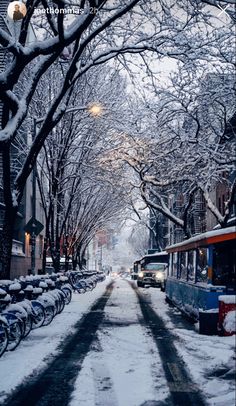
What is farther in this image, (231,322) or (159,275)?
(159,275)

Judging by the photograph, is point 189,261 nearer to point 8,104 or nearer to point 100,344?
point 100,344

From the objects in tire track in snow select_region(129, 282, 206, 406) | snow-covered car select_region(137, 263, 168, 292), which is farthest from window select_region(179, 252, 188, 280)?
snow-covered car select_region(137, 263, 168, 292)

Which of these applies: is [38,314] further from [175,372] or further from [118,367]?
[175,372]

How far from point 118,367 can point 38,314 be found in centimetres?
509

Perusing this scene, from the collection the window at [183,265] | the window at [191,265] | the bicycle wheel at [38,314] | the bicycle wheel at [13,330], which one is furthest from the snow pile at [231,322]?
the window at [183,265]

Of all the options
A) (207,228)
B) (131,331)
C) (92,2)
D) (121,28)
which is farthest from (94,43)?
(207,228)

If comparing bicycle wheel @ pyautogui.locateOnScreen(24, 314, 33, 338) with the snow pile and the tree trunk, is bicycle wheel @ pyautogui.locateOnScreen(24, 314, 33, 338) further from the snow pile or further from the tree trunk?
the snow pile

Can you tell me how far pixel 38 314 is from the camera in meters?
13.8

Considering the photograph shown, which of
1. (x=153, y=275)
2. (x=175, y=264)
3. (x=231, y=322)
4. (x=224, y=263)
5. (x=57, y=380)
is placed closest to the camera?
(x=231, y=322)

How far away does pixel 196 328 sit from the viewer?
14688 millimetres

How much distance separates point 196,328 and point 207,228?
32.5 m

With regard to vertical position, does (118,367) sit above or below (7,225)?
below

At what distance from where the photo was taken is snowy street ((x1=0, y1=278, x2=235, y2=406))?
6.98 metres

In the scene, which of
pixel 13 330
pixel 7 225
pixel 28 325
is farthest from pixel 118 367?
pixel 7 225
